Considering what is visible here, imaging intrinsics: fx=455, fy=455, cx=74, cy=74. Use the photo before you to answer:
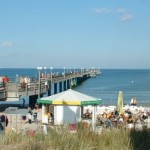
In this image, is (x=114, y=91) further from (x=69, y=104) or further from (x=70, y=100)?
(x=70, y=100)

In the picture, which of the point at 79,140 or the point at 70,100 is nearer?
the point at 79,140

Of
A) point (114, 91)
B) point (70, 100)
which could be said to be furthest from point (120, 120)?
point (114, 91)

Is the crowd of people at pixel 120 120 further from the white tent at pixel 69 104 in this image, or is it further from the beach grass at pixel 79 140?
the beach grass at pixel 79 140

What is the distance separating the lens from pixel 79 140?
26.8 feet

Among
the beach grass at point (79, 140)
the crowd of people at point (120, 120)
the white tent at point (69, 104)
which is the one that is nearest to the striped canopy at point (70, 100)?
the white tent at point (69, 104)

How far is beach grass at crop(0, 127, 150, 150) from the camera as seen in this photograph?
7.77 meters

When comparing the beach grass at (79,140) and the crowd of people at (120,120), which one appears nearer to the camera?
the beach grass at (79,140)

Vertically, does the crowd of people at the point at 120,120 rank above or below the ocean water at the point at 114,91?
above

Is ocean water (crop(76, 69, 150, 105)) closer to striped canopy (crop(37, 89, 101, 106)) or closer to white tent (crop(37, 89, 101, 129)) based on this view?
white tent (crop(37, 89, 101, 129))

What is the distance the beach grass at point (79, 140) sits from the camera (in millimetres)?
7766

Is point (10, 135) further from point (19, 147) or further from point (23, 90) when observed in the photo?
point (23, 90)

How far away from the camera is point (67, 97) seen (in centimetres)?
1742

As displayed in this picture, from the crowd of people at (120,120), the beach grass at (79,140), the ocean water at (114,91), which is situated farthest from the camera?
the ocean water at (114,91)

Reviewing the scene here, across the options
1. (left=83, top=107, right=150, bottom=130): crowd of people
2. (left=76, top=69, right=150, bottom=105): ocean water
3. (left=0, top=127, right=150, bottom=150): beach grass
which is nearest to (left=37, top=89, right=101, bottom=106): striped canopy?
(left=83, top=107, right=150, bottom=130): crowd of people
